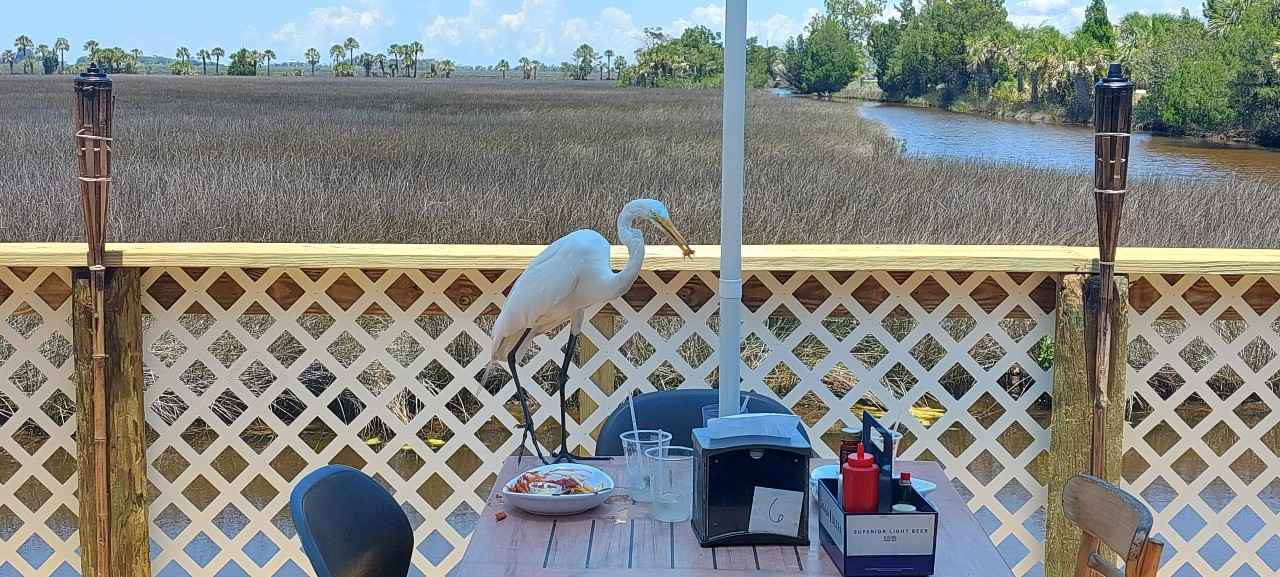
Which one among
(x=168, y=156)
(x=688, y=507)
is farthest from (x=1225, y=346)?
(x=168, y=156)

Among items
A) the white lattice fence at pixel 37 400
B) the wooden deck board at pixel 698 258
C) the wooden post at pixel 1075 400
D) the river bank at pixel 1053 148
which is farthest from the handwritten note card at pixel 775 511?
the river bank at pixel 1053 148

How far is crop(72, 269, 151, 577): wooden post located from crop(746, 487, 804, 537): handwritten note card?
4.84ft

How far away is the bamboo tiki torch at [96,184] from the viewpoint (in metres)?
2.20

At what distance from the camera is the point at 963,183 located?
6.42 meters

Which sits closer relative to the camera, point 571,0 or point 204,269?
point 204,269

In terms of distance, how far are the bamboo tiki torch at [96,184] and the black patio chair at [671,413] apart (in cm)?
101

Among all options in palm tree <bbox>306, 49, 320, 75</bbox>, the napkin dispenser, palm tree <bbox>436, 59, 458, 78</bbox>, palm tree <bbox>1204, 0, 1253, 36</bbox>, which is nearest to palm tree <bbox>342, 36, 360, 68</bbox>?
palm tree <bbox>306, 49, 320, 75</bbox>

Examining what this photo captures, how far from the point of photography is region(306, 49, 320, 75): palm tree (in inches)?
318

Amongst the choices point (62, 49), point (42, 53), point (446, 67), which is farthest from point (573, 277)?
point (446, 67)

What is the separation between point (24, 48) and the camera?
7.23 meters

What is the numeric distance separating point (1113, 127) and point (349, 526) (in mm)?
1599

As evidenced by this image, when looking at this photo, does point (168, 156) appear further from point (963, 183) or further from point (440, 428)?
point (963, 183)

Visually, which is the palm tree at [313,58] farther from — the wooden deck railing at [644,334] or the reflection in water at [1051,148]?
the wooden deck railing at [644,334]

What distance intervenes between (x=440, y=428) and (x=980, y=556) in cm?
311
